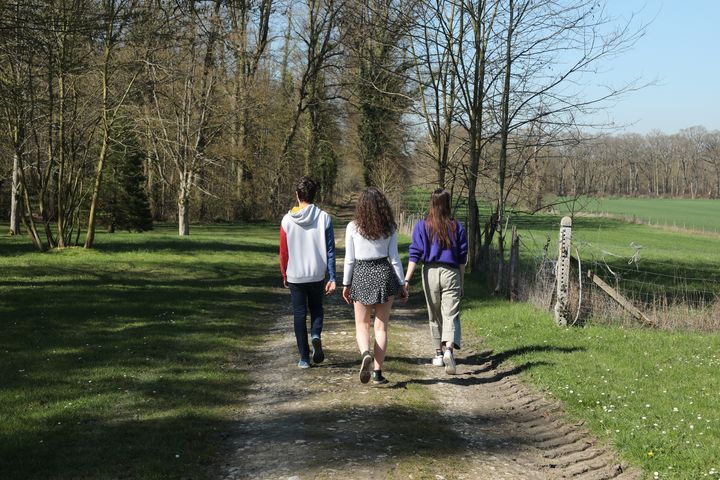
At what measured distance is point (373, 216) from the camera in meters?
7.24

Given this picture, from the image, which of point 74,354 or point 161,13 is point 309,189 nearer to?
point 74,354

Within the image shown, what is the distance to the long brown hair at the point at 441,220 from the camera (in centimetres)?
773

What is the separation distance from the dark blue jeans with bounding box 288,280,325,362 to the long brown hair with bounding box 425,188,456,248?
4.61 feet

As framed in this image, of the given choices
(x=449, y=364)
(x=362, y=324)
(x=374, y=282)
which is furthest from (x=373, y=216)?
(x=449, y=364)

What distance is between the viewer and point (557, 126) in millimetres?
16062

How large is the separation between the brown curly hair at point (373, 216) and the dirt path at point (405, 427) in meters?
1.62

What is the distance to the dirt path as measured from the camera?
495 cm

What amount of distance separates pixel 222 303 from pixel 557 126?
871cm

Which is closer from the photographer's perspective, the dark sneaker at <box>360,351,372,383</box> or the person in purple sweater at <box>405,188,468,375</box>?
the dark sneaker at <box>360,351,372,383</box>

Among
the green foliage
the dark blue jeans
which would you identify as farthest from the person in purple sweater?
the green foliage

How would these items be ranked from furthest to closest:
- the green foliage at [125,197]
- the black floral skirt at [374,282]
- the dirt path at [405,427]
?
the green foliage at [125,197] → the black floral skirt at [374,282] → the dirt path at [405,427]

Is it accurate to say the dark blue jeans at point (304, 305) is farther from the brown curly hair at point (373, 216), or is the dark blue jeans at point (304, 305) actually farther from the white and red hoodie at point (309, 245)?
the brown curly hair at point (373, 216)

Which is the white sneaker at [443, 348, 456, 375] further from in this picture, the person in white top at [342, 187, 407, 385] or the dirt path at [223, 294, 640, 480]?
the person in white top at [342, 187, 407, 385]

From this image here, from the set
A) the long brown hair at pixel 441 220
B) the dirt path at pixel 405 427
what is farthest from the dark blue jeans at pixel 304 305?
the long brown hair at pixel 441 220
